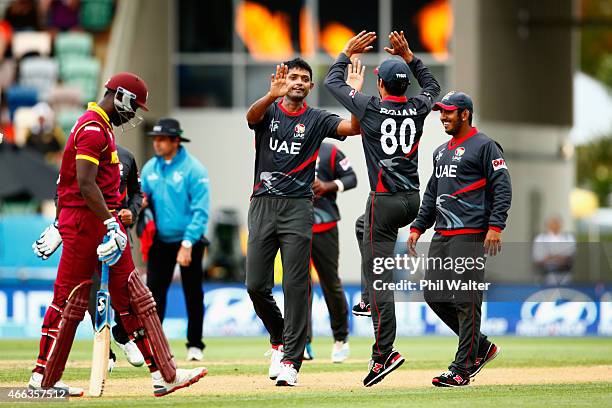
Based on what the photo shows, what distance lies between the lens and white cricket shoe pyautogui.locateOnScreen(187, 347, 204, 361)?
13641mm

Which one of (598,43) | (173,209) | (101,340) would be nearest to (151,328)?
(101,340)

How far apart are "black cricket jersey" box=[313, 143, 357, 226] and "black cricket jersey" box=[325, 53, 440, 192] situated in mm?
2911

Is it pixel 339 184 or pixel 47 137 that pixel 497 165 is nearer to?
pixel 339 184

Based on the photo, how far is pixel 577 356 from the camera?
14.7m

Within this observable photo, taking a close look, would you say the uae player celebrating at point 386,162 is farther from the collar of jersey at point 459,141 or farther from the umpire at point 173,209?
the umpire at point 173,209

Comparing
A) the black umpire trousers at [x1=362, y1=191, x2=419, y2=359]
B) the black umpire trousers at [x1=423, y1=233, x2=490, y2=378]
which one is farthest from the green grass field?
the black umpire trousers at [x1=362, y1=191, x2=419, y2=359]

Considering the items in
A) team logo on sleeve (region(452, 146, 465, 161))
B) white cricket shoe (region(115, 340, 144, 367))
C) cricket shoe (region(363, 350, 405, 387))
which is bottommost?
white cricket shoe (region(115, 340, 144, 367))

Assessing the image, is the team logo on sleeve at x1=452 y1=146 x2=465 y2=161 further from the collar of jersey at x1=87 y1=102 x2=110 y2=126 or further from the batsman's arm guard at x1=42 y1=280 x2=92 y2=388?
the batsman's arm guard at x1=42 y1=280 x2=92 y2=388

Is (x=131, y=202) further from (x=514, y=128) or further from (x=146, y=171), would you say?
(x=514, y=128)

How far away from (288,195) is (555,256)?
16.3m

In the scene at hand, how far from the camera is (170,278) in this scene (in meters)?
13.7

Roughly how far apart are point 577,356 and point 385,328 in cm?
480

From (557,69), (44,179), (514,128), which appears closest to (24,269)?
(44,179)

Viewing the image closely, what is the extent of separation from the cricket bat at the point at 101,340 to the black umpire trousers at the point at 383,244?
2.13m
